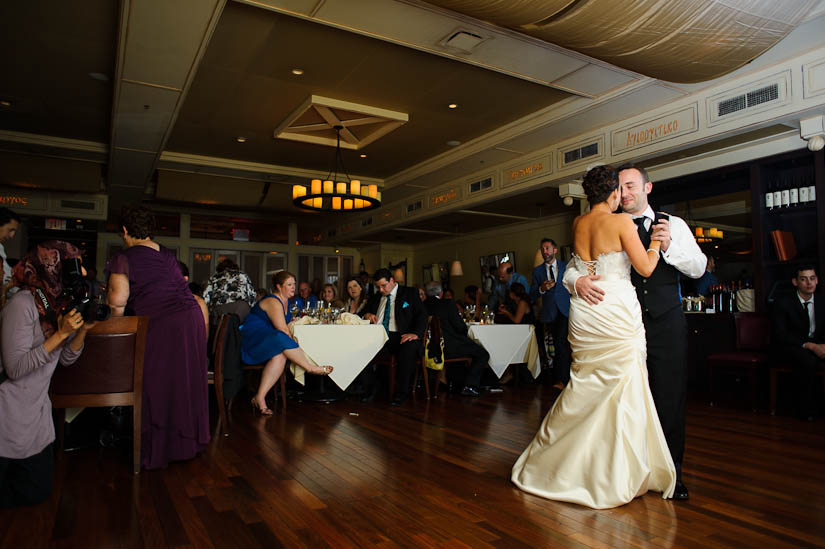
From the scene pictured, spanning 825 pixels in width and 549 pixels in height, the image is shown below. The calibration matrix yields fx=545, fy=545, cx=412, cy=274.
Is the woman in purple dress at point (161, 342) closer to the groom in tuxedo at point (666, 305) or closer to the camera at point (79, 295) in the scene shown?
the camera at point (79, 295)

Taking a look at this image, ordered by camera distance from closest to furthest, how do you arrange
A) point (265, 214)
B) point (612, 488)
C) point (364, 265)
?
1. point (612, 488)
2. point (265, 214)
3. point (364, 265)

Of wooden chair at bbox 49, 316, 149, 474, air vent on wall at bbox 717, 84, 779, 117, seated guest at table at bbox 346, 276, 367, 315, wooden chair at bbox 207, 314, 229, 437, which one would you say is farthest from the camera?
seated guest at table at bbox 346, 276, 367, 315

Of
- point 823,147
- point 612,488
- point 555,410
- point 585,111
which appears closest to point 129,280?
point 555,410

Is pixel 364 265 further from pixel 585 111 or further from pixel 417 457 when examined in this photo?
pixel 417 457

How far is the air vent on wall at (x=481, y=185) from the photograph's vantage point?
27.6ft

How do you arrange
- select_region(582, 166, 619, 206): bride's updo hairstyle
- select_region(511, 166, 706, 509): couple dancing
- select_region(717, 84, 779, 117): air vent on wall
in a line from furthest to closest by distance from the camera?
select_region(717, 84, 779, 117): air vent on wall, select_region(582, 166, 619, 206): bride's updo hairstyle, select_region(511, 166, 706, 509): couple dancing

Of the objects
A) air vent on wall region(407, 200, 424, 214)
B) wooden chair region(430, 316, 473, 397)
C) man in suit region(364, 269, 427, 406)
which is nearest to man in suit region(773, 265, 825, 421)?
wooden chair region(430, 316, 473, 397)

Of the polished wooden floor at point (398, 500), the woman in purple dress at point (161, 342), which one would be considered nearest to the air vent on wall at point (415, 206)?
the polished wooden floor at point (398, 500)

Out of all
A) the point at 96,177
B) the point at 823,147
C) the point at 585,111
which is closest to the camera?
the point at 823,147

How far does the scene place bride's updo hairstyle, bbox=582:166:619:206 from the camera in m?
2.71

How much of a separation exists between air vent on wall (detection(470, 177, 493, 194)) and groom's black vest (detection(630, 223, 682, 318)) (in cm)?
581

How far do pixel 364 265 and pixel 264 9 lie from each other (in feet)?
34.5

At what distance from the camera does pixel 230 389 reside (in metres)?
4.69

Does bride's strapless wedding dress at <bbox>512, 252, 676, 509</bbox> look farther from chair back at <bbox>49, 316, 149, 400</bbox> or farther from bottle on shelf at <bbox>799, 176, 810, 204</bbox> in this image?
bottle on shelf at <bbox>799, 176, 810, 204</bbox>
